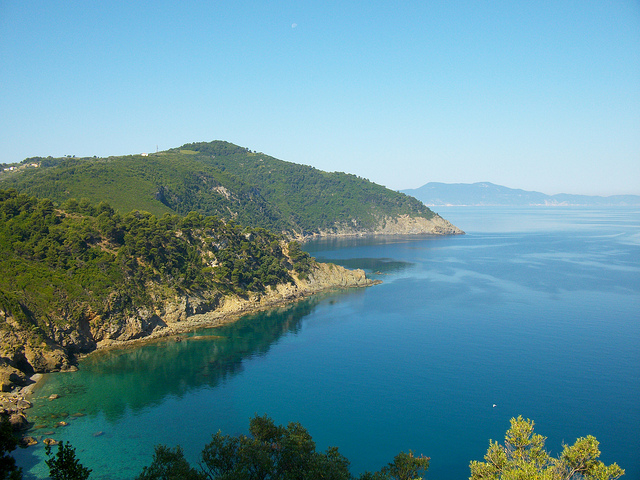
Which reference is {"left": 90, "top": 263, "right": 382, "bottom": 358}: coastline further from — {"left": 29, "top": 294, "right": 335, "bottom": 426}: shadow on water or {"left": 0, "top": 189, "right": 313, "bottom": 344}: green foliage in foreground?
{"left": 0, "top": 189, "right": 313, "bottom": 344}: green foliage in foreground

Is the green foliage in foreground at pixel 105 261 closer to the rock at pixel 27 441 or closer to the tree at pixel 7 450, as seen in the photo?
the rock at pixel 27 441

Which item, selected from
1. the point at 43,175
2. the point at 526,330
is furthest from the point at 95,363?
the point at 43,175

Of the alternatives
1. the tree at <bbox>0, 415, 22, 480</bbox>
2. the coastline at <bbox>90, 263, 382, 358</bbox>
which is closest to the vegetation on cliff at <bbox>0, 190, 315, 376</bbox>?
the coastline at <bbox>90, 263, 382, 358</bbox>

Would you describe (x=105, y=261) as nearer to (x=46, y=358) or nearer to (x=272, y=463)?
(x=46, y=358)

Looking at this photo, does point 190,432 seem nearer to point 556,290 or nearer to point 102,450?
point 102,450

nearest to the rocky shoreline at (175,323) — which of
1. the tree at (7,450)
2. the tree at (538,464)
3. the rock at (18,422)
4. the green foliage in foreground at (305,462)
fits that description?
the rock at (18,422)

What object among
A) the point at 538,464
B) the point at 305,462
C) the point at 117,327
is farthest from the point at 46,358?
the point at 538,464
